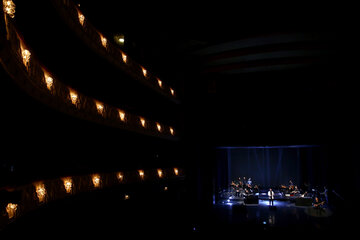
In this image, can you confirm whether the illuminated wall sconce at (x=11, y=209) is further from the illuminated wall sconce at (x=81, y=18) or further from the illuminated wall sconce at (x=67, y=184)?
the illuminated wall sconce at (x=81, y=18)

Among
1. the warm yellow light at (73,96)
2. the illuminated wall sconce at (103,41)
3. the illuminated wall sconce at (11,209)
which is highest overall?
the illuminated wall sconce at (103,41)

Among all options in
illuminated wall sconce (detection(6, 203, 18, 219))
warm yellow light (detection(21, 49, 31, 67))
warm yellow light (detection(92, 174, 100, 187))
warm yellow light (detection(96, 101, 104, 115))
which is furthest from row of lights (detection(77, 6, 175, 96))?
illuminated wall sconce (detection(6, 203, 18, 219))

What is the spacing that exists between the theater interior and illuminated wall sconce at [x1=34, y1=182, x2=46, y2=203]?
1.1 inches

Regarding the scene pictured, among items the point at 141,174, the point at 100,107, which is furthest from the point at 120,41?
the point at 141,174

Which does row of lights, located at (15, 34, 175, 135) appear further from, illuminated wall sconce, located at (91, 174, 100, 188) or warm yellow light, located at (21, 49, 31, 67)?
illuminated wall sconce, located at (91, 174, 100, 188)

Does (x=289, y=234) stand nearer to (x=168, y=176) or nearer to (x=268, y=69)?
(x=168, y=176)

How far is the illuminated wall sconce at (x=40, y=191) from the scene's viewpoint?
7664 millimetres

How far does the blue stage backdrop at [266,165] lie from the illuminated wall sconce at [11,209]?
15243 millimetres

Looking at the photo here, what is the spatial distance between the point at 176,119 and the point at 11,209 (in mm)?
15312

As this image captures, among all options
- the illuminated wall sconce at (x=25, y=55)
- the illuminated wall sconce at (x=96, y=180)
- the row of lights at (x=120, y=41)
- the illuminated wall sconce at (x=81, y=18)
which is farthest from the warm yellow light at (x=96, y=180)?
the illuminated wall sconce at (x=25, y=55)

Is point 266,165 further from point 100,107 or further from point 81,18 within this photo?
point 81,18

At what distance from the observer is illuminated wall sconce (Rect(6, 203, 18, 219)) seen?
6.00 meters

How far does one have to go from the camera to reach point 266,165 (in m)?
21.7

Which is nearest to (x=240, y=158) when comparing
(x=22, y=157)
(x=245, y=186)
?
(x=245, y=186)
